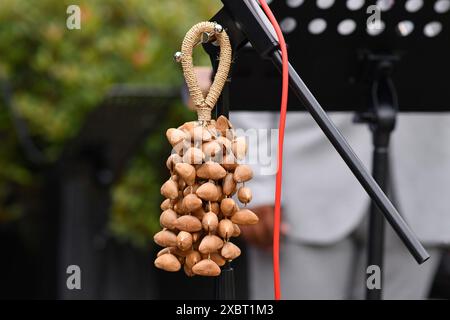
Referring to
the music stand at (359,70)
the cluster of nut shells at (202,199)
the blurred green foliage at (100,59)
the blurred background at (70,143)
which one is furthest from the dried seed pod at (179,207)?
the blurred green foliage at (100,59)

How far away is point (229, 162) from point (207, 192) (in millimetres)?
45

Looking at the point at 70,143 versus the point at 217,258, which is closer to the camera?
the point at 217,258

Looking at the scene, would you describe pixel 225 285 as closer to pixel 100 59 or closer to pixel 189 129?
pixel 189 129

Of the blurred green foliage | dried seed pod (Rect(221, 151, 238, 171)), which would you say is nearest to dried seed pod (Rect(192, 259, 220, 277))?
dried seed pod (Rect(221, 151, 238, 171))

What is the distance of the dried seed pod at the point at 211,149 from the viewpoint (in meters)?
0.85

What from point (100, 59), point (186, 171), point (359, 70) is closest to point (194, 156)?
point (186, 171)

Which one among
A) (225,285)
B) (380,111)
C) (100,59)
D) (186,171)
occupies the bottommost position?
(225,285)

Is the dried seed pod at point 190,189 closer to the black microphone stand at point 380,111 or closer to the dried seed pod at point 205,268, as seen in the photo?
the dried seed pod at point 205,268

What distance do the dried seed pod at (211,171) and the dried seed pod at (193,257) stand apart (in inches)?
3.5

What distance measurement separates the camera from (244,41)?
88 centimetres

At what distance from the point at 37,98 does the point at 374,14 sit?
1891 millimetres

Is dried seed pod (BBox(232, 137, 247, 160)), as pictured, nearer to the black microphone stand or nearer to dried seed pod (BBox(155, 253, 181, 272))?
dried seed pod (BBox(155, 253, 181, 272))

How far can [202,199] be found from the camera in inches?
33.6
